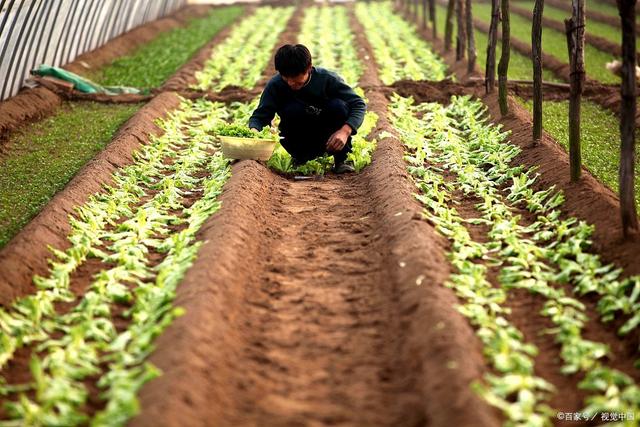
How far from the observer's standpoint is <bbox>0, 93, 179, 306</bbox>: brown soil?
6.23 m

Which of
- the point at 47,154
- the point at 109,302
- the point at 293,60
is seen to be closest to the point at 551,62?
the point at 293,60

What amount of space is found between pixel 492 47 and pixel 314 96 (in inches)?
182

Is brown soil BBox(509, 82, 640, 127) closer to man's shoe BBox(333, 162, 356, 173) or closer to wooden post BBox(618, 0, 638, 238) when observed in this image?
man's shoe BBox(333, 162, 356, 173)

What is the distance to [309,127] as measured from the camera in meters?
8.79

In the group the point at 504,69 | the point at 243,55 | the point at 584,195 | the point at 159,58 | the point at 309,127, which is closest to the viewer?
the point at 584,195

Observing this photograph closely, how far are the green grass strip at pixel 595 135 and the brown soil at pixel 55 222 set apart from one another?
16.5ft

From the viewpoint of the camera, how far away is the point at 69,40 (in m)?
16.2

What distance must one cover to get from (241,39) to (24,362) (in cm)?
1731

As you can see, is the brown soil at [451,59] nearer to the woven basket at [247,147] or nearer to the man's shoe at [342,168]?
the man's shoe at [342,168]

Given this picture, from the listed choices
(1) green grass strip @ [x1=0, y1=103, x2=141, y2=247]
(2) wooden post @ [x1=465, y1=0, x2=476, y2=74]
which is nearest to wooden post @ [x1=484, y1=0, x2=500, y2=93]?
(2) wooden post @ [x1=465, y1=0, x2=476, y2=74]

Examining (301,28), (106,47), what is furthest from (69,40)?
(301,28)

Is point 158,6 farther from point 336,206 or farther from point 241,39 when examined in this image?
point 336,206

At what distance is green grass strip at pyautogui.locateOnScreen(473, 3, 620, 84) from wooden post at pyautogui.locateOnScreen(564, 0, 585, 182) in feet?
21.0

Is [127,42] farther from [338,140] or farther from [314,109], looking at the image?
[338,140]
